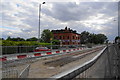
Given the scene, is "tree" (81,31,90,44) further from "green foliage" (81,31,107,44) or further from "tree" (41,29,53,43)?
"tree" (41,29,53,43)

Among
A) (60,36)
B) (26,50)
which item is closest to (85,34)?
(60,36)

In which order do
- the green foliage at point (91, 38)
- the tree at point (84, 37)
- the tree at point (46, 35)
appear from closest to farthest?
the tree at point (46, 35), the green foliage at point (91, 38), the tree at point (84, 37)

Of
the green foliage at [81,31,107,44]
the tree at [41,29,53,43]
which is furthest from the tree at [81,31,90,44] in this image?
the tree at [41,29,53,43]

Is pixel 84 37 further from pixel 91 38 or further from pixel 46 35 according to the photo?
pixel 46 35

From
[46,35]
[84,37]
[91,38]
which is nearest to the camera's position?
[46,35]

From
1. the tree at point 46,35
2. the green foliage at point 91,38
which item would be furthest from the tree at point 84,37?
the tree at point 46,35

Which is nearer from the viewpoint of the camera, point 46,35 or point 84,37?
point 46,35

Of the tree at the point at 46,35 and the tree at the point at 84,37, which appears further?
the tree at the point at 84,37

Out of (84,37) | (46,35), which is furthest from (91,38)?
(46,35)

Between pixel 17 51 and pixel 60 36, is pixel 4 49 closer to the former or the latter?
pixel 17 51

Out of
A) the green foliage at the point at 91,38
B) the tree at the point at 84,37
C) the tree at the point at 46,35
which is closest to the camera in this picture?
the tree at the point at 46,35

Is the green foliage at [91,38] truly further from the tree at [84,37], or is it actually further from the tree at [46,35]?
the tree at [46,35]

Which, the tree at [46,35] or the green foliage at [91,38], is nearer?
the tree at [46,35]

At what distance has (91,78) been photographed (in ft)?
10.9
